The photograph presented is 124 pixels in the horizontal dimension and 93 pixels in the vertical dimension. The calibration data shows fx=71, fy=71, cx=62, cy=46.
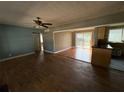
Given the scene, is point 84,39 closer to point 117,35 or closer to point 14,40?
point 117,35

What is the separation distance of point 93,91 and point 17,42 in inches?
224

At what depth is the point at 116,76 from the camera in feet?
9.09

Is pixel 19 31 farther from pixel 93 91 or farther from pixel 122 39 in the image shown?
pixel 122 39

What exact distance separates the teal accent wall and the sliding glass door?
222 inches

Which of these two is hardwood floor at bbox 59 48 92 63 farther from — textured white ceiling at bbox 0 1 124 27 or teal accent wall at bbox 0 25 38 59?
teal accent wall at bbox 0 25 38 59

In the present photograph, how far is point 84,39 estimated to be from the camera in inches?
356

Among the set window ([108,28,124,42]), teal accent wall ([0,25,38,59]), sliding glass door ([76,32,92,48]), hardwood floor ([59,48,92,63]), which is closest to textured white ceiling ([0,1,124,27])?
teal accent wall ([0,25,38,59])

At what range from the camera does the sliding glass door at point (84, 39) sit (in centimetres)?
871

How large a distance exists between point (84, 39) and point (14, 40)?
24.5 feet

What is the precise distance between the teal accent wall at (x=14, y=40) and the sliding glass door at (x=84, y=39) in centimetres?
563

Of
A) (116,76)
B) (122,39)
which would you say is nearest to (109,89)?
(116,76)

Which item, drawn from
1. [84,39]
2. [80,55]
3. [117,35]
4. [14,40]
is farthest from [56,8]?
[84,39]

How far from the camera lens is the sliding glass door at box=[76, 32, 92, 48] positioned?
8711 mm

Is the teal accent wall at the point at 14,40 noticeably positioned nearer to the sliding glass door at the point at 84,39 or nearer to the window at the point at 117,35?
the sliding glass door at the point at 84,39
